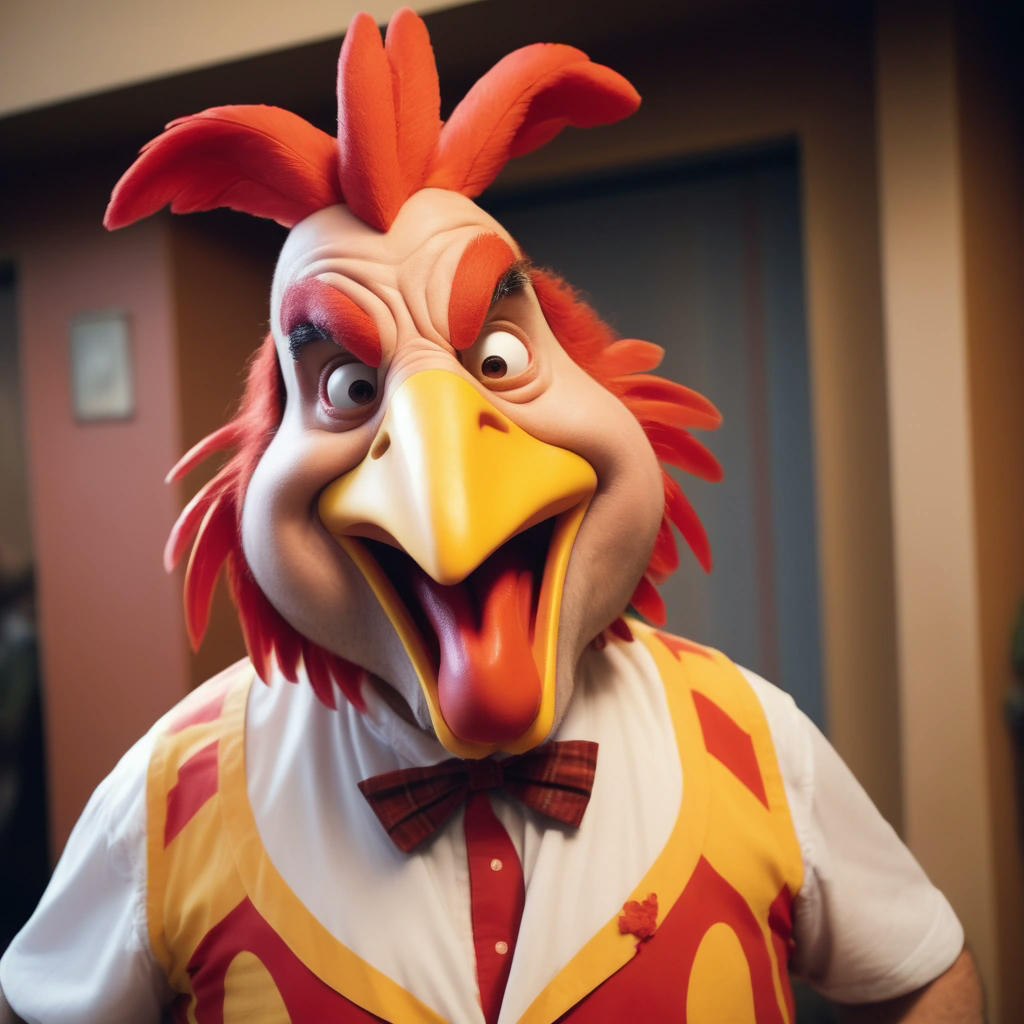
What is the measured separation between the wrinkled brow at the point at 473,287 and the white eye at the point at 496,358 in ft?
0.07

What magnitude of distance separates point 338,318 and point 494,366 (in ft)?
0.39

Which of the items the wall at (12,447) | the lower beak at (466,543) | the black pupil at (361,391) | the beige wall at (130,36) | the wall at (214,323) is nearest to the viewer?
the lower beak at (466,543)

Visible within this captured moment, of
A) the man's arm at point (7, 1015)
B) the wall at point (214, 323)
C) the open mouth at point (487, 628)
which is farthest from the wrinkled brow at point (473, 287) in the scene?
the wall at point (214, 323)

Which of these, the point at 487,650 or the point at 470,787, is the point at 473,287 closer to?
the point at 487,650

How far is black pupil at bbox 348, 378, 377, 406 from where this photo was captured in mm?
711

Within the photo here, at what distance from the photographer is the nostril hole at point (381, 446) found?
0.67m

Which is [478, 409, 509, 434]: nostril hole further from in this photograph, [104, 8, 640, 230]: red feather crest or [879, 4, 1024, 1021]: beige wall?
[879, 4, 1024, 1021]: beige wall

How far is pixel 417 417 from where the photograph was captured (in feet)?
2.09

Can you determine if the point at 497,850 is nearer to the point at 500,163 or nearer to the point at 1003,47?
the point at 500,163

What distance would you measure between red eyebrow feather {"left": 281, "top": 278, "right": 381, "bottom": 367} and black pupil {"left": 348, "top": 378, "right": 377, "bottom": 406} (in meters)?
0.02

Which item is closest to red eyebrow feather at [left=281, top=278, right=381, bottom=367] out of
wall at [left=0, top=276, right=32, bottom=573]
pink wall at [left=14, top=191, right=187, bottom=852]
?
pink wall at [left=14, top=191, right=187, bottom=852]

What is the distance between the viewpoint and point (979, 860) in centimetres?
162

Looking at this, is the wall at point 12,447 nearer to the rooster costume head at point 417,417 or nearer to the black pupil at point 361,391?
the rooster costume head at point 417,417

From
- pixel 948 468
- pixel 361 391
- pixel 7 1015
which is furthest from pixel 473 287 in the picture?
pixel 948 468
